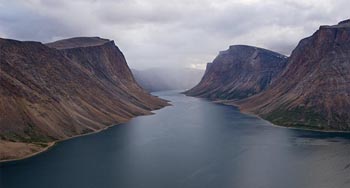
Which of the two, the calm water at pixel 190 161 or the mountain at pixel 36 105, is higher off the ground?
the mountain at pixel 36 105

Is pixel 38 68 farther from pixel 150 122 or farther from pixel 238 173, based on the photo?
pixel 238 173

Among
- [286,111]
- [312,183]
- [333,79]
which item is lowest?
[312,183]

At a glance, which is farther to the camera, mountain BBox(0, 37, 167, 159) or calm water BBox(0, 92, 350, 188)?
mountain BBox(0, 37, 167, 159)

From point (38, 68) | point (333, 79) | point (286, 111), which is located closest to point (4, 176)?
point (38, 68)

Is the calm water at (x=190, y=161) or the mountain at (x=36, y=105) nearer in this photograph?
the calm water at (x=190, y=161)

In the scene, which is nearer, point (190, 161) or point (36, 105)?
point (190, 161)

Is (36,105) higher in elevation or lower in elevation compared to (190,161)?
higher

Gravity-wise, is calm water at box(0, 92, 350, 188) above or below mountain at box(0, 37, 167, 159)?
below

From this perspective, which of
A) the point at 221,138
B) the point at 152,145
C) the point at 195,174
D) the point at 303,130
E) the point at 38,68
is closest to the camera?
the point at 195,174
